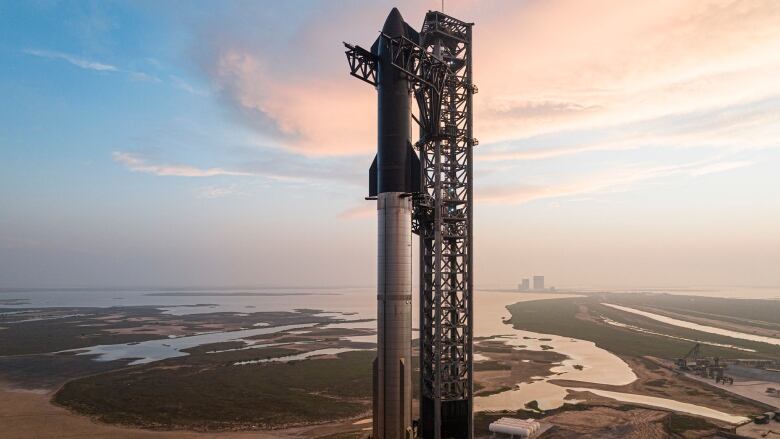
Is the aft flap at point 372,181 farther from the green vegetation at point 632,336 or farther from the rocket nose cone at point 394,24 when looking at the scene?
the green vegetation at point 632,336

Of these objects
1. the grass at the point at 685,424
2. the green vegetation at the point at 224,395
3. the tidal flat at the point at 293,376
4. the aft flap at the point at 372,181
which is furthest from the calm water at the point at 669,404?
the aft flap at the point at 372,181

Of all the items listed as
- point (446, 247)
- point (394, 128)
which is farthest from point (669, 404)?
point (394, 128)

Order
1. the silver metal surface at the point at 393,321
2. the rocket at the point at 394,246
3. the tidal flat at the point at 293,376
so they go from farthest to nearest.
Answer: the tidal flat at the point at 293,376 → the rocket at the point at 394,246 → the silver metal surface at the point at 393,321

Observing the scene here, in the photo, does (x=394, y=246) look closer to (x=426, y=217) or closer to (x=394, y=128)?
(x=426, y=217)

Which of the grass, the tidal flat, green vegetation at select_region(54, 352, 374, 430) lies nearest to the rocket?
the tidal flat

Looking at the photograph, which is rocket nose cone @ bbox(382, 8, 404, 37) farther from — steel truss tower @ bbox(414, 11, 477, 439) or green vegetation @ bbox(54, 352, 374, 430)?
green vegetation @ bbox(54, 352, 374, 430)
